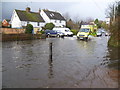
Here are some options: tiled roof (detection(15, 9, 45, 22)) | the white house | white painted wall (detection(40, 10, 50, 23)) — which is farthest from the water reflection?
white painted wall (detection(40, 10, 50, 23))

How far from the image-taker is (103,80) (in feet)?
23.4

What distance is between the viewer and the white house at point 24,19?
52.2 metres

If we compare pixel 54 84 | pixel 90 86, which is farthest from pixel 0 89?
pixel 90 86

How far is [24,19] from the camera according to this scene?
52.4 metres

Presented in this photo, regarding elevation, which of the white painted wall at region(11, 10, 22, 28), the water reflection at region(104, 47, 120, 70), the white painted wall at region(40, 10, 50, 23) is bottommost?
the water reflection at region(104, 47, 120, 70)

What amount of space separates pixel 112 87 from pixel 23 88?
3066 millimetres

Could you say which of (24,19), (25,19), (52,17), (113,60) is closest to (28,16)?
(25,19)

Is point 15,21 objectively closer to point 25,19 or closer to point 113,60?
point 25,19

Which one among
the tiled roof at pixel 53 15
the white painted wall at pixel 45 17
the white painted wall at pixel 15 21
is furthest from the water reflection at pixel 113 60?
the tiled roof at pixel 53 15

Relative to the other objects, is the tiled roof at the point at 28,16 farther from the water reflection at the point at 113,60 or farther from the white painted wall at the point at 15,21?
the water reflection at the point at 113,60

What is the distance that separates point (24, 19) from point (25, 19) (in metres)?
0.37

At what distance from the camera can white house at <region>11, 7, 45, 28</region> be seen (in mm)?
52219

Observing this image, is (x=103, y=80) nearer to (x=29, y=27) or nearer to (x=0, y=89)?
(x=0, y=89)

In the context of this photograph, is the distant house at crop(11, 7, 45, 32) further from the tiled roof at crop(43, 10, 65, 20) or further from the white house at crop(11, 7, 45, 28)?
the tiled roof at crop(43, 10, 65, 20)
